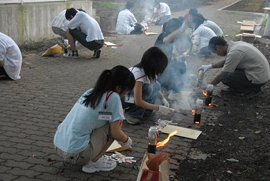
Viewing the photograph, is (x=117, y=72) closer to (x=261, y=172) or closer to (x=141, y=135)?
(x=141, y=135)

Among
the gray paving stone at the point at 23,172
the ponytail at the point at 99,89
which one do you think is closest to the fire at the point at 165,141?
the ponytail at the point at 99,89

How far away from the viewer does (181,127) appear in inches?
204

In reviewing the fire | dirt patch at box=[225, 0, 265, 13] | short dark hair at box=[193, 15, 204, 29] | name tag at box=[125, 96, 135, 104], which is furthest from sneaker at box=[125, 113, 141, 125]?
dirt patch at box=[225, 0, 265, 13]

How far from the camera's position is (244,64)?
6.57m

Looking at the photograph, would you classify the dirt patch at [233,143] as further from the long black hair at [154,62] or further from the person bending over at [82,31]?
the person bending over at [82,31]

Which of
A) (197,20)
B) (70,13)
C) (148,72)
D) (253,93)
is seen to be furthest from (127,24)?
(148,72)

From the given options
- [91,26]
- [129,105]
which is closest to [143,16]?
[91,26]

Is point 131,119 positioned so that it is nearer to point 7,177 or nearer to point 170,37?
point 7,177

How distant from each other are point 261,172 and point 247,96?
3014mm

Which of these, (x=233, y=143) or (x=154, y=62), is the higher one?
(x=154, y=62)

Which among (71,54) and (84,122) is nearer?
(84,122)

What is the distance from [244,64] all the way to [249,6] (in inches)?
886

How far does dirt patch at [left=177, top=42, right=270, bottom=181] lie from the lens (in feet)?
12.7

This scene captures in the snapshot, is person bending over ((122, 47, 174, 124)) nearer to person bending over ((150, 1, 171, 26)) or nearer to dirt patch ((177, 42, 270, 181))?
dirt patch ((177, 42, 270, 181))
